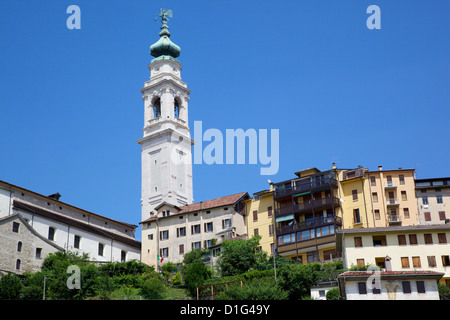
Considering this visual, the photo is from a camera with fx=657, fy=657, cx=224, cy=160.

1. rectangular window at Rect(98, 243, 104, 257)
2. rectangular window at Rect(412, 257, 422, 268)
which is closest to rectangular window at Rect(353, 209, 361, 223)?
rectangular window at Rect(412, 257, 422, 268)

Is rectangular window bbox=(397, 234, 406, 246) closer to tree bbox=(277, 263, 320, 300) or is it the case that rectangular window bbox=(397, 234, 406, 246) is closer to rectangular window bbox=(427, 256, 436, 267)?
rectangular window bbox=(427, 256, 436, 267)

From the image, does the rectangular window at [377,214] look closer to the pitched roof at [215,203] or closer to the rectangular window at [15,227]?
the pitched roof at [215,203]

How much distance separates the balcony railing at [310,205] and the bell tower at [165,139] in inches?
1188

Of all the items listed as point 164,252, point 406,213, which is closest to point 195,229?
point 164,252

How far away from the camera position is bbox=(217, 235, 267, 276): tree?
6850 cm

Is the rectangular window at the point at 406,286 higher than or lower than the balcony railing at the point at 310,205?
lower

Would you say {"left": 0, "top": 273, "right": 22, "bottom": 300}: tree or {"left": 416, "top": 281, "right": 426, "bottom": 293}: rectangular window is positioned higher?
{"left": 0, "top": 273, "right": 22, "bottom": 300}: tree

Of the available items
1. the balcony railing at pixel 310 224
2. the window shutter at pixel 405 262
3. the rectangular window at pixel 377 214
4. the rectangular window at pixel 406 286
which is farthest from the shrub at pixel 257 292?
the rectangular window at pixel 377 214

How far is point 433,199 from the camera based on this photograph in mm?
81875

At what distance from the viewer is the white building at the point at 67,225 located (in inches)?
3103

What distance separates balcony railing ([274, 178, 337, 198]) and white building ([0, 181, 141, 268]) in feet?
82.9

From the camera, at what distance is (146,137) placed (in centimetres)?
11144

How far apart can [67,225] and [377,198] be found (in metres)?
39.0

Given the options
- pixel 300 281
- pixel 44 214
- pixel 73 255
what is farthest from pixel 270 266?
pixel 44 214
